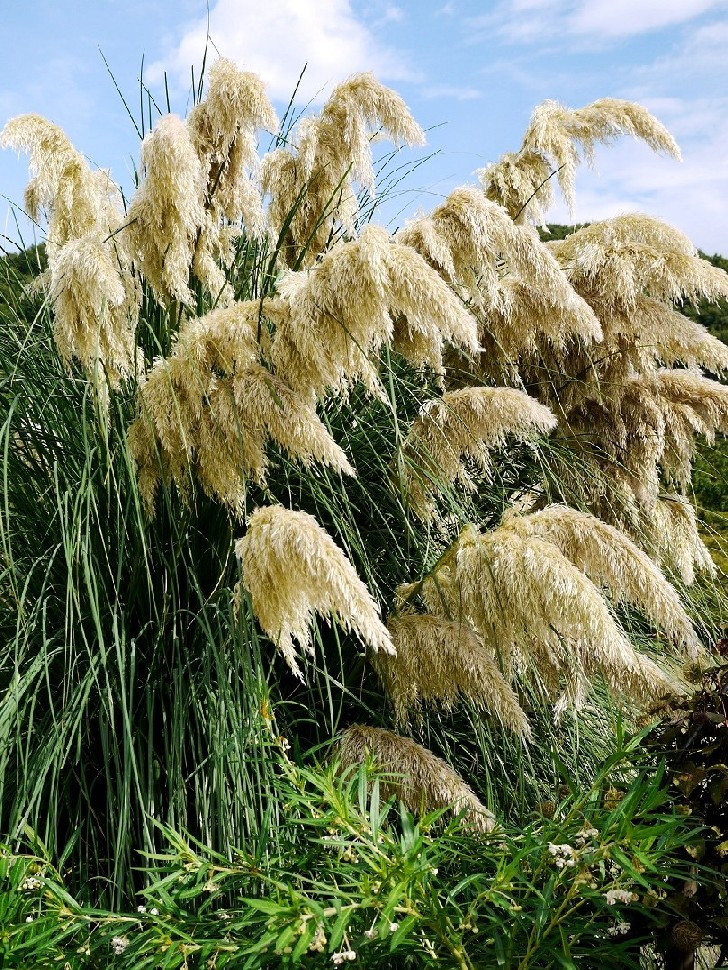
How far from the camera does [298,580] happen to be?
211 cm

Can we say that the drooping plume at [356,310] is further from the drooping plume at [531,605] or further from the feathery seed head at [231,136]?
the feathery seed head at [231,136]

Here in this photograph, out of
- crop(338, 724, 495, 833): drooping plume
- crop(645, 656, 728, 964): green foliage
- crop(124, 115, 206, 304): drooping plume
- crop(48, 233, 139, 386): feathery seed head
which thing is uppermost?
crop(124, 115, 206, 304): drooping plume

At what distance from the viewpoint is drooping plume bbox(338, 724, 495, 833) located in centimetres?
248

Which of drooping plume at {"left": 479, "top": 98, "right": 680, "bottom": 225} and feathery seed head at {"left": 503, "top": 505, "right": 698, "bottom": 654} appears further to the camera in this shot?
drooping plume at {"left": 479, "top": 98, "right": 680, "bottom": 225}

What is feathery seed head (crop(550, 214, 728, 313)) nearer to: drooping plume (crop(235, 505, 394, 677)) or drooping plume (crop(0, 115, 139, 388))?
drooping plume (crop(0, 115, 139, 388))

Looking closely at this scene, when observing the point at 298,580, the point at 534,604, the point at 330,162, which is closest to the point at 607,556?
the point at 534,604

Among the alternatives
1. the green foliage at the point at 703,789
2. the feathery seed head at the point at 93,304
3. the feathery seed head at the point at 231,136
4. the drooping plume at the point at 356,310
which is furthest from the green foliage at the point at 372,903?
the feathery seed head at the point at 231,136

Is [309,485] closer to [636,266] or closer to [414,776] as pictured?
[414,776]

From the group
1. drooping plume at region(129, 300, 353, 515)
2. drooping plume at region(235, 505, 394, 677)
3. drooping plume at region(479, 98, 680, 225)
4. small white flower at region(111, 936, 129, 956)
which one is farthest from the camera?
drooping plume at region(479, 98, 680, 225)

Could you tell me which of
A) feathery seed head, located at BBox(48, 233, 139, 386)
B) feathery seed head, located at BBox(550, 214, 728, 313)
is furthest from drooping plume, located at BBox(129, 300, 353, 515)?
feathery seed head, located at BBox(550, 214, 728, 313)

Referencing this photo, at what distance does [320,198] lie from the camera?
334 centimetres

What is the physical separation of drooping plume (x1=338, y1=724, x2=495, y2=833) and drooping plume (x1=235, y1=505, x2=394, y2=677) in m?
0.48

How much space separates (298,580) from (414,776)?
731 mm

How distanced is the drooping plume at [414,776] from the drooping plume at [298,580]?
1.57 ft
